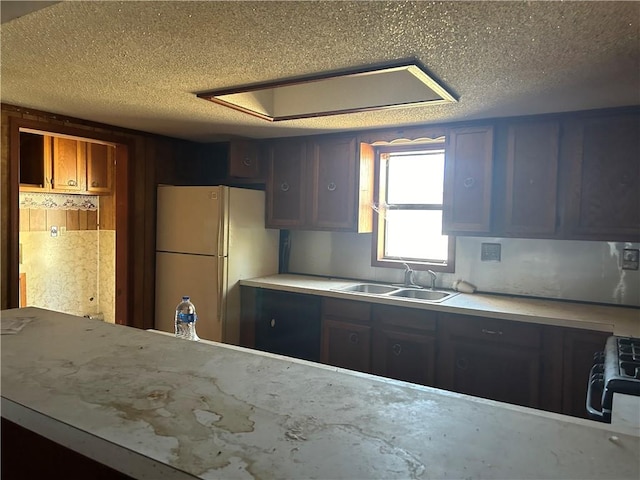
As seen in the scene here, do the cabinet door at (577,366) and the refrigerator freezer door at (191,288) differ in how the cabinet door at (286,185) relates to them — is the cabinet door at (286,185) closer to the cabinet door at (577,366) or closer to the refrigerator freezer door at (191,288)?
the refrigerator freezer door at (191,288)

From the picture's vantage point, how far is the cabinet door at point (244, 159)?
3.71m

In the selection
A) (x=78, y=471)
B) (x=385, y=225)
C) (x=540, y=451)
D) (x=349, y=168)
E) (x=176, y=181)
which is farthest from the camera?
(x=176, y=181)

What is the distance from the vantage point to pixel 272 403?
857mm

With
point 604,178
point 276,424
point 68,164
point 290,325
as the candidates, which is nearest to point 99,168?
point 68,164

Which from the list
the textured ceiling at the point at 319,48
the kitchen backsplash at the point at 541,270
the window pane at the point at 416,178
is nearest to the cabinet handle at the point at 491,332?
the kitchen backsplash at the point at 541,270

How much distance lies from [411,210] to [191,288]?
1.83 meters

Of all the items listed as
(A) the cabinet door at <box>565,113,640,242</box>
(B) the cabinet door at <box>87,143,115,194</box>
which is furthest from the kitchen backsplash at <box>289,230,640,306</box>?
(B) the cabinet door at <box>87,143,115,194</box>

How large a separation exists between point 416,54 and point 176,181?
274cm

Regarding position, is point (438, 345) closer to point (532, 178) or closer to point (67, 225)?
point (532, 178)

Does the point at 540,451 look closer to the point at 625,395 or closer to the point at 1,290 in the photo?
the point at 625,395

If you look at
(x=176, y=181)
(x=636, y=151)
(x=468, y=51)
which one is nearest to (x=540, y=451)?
(x=468, y=51)

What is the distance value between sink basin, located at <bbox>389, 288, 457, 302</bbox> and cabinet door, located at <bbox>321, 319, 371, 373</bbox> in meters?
0.35

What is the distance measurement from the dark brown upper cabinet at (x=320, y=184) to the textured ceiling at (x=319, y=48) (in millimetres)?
854

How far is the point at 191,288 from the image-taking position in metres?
3.59
